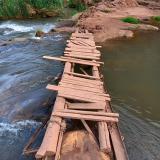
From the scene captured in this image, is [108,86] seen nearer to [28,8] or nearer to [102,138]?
[102,138]

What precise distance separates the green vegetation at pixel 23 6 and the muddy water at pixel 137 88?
9.07 metres

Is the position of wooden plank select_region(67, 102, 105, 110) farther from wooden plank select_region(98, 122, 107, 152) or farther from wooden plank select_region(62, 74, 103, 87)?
wooden plank select_region(62, 74, 103, 87)

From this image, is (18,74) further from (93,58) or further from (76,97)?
(76,97)

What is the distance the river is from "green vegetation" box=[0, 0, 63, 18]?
4.96 metres

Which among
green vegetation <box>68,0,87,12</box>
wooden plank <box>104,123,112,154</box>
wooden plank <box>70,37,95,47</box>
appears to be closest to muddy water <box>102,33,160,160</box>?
wooden plank <box>70,37,95,47</box>

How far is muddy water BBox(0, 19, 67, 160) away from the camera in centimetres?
952

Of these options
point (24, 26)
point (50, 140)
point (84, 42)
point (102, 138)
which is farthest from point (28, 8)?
point (50, 140)

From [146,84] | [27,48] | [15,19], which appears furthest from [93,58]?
[15,19]

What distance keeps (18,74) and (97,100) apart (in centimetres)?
548

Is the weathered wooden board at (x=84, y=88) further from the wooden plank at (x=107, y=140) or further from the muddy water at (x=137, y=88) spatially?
the wooden plank at (x=107, y=140)

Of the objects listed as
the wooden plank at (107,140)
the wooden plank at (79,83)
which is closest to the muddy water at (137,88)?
the wooden plank at (79,83)

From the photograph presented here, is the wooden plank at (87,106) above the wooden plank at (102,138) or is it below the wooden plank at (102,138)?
below

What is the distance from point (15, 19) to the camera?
2569cm

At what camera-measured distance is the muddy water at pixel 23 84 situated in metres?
9.52
